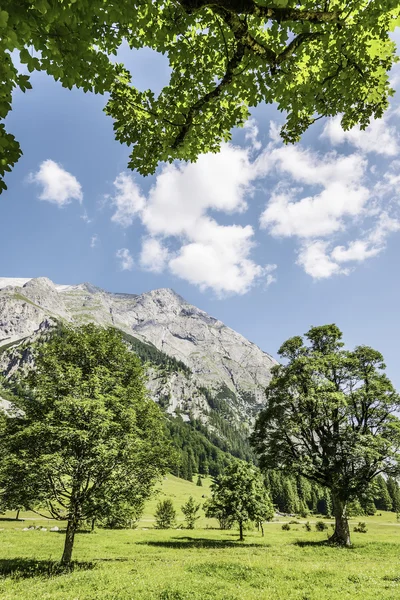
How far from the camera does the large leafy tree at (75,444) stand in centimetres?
1619

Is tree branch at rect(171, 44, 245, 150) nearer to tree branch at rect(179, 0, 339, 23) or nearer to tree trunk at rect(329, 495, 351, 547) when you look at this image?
tree branch at rect(179, 0, 339, 23)

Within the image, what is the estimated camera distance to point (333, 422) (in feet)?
102

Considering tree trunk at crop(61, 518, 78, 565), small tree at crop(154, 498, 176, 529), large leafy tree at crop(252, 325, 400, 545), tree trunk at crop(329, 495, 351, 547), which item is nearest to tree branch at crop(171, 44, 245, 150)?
tree trunk at crop(61, 518, 78, 565)

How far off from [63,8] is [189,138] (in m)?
3.60

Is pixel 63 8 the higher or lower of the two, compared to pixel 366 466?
higher

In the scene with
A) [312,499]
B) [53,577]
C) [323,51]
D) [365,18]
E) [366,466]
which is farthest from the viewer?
[312,499]

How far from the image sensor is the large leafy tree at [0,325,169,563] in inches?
637

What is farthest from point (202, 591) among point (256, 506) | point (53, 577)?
point (256, 506)

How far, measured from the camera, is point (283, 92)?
5930mm

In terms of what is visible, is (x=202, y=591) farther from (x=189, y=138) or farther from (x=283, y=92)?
(x=283, y=92)

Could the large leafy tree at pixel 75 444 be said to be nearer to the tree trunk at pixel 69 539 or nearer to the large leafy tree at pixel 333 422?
the tree trunk at pixel 69 539

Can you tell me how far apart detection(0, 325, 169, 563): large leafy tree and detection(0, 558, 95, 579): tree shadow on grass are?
780mm

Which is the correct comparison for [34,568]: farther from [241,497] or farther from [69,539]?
[241,497]

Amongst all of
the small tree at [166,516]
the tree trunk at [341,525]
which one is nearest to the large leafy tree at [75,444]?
the tree trunk at [341,525]
